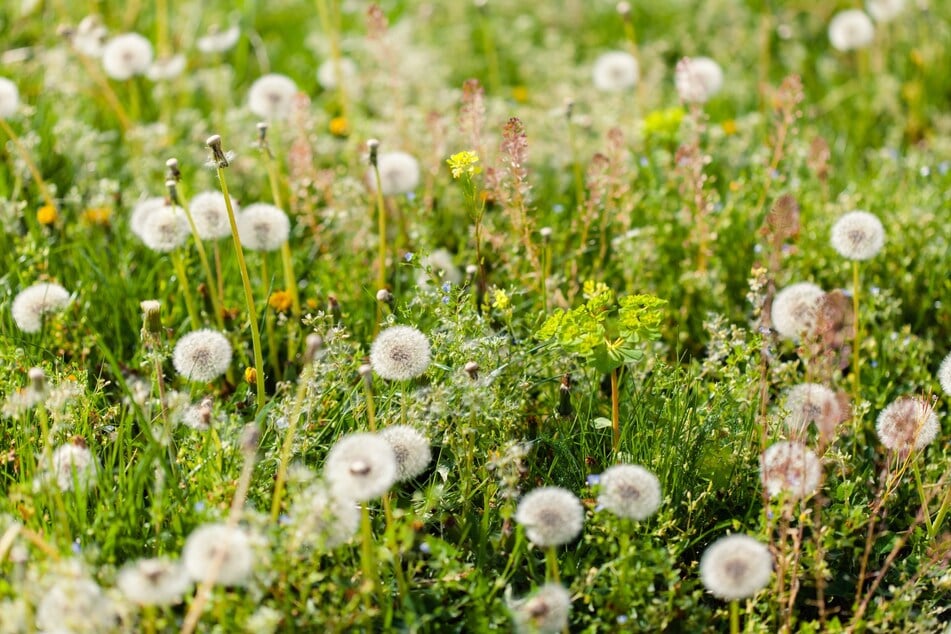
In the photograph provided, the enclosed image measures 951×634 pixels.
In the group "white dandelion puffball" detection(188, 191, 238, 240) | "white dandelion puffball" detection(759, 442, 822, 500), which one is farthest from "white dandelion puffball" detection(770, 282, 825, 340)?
"white dandelion puffball" detection(188, 191, 238, 240)

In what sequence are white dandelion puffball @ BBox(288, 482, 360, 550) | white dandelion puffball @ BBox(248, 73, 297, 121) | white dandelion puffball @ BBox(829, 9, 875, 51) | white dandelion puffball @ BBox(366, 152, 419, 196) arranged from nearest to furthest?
white dandelion puffball @ BBox(288, 482, 360, 550), white dandelion puffball @ BBox(366, 152, 419, 196), white dandelion puffball @ BBox(248, 73, 297, 121), white dandelion puffball @ BBox(829, 9, 875, 51)

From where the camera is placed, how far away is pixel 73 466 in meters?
2.12

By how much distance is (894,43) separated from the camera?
5391 mm

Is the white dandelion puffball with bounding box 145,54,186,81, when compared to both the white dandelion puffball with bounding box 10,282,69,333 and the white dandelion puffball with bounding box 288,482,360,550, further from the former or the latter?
the white dandelion puffball with bounding box 288,482,360,550

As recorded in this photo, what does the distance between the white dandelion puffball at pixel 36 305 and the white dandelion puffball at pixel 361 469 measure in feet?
3.78

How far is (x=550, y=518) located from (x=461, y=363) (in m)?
0.61

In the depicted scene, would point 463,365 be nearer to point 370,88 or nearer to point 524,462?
point 524,462

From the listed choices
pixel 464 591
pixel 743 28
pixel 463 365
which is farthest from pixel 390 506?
pixel 743 28

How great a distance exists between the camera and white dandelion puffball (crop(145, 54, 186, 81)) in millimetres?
4277

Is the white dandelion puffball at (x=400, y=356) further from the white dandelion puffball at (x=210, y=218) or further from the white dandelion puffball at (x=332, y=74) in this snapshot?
the white dandelion puffball at (x=332, y=74)

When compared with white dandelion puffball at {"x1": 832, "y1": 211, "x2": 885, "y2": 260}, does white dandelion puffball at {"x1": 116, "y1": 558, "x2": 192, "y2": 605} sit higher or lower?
lower

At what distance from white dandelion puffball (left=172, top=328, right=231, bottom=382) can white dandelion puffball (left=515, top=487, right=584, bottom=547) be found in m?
0.93

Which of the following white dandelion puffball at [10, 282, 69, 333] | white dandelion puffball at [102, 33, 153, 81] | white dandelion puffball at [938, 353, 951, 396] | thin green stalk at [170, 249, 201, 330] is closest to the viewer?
white dandelion puffball at [938, 353, 951, 396]

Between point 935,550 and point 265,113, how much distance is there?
273 cm
